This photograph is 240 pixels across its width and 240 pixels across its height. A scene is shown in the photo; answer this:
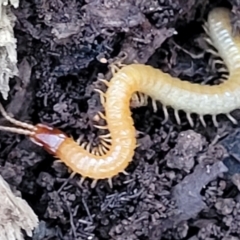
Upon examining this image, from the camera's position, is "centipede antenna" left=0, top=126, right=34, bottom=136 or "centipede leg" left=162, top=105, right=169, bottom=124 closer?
"centipede antenna" left=0, top=126, right=34, bottom=136

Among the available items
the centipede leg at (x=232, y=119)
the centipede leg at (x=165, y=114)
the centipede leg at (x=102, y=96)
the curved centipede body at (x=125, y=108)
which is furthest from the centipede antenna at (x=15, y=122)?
the centipede leg at (x=232, y=119)

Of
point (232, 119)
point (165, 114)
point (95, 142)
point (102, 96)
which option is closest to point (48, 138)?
point (95, 142)

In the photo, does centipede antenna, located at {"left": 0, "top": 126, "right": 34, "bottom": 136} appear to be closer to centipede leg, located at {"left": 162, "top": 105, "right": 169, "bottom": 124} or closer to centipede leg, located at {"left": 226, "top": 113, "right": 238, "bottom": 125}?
centipede leg, located at {"left": 162, "top": 105, "right": 169, "bottom": 124}

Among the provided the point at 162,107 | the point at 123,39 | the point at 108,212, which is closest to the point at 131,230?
the point at 108,212

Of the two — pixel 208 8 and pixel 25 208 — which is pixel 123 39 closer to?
pixel 208 8

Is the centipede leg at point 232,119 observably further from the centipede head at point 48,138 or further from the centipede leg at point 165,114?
the centipede head at point 48,138

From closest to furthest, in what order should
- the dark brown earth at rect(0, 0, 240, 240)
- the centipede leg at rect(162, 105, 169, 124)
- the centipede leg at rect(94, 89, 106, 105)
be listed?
the dark brown earth at rect(0, 0, 240, 240) < the centipede leg at rect(94, 89, 106, 105) < the centipede leg at rect(162, 105, 169, 124)

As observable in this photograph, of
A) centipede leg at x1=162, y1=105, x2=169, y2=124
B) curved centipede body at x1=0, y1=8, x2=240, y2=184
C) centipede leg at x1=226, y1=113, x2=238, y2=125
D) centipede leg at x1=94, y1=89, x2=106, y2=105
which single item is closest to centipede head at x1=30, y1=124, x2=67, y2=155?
curved centipede body at x1=0, y1=8, x2=240, y2=184
